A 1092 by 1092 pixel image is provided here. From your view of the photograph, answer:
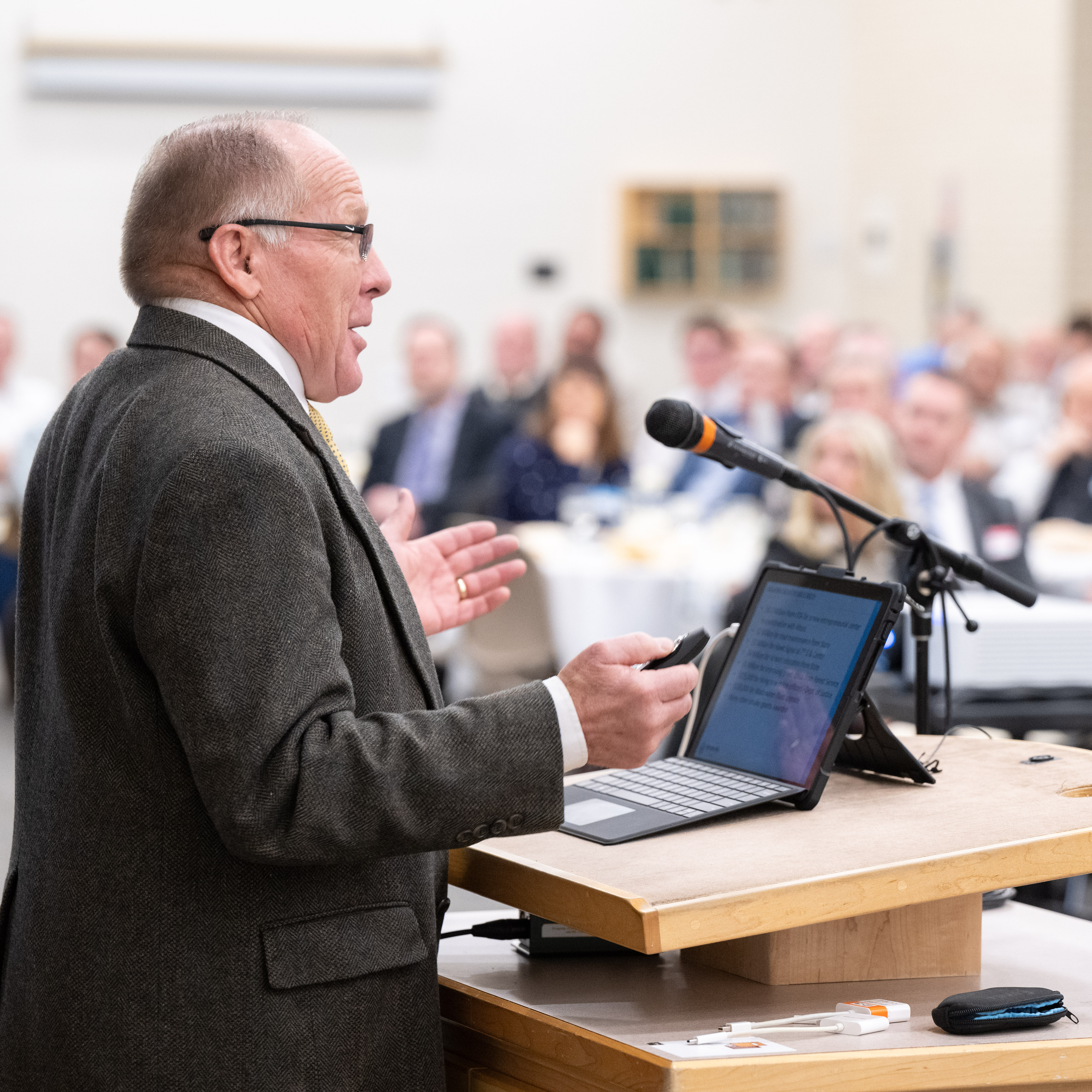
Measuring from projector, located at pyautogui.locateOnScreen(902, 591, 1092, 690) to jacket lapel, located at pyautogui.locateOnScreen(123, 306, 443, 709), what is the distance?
212cm

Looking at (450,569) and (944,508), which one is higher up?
(450,569)

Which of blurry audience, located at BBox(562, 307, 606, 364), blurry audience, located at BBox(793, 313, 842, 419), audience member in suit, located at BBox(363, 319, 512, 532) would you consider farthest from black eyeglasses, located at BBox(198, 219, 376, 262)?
blurry audience, located at BBox(562, 307, 606, 364)

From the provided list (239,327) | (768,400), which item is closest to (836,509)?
(239,327)

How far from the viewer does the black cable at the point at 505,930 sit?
5.22 feet

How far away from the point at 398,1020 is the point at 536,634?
4191 millimetres

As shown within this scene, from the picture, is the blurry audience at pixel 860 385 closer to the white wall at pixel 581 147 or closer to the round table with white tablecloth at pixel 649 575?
the round table with white tablecloth at pixel 649 575

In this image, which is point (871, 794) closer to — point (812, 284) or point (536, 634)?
point (536, 634)

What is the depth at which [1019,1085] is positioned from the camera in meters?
1.34

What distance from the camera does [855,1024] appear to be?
1.33 m

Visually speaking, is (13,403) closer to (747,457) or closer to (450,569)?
(450,569)

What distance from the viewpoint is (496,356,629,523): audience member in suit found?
6.54m

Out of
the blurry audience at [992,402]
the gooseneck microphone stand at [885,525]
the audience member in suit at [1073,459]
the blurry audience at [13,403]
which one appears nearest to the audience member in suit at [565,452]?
the audience member in suit at [1073,459]

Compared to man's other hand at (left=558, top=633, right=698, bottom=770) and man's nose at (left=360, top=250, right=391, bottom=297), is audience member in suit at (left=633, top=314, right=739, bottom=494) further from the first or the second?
man's other hand at (left=558, top=633, right=698, bottom=770)

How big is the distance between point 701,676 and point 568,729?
41 cm
